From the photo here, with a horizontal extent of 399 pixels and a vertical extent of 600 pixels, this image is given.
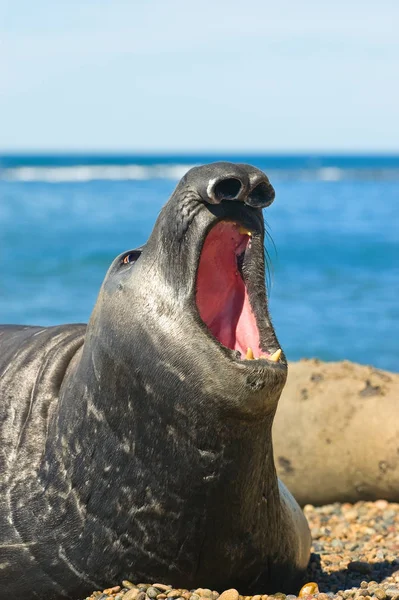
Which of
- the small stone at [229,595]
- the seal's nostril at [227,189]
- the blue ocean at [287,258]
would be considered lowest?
the small stone at [229,595]

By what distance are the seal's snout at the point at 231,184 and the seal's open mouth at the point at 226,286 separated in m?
0.16

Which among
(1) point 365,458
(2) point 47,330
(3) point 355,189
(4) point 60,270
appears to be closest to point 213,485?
(2) point 47,330

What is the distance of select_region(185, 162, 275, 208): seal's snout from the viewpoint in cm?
436

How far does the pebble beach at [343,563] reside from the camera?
467 cm

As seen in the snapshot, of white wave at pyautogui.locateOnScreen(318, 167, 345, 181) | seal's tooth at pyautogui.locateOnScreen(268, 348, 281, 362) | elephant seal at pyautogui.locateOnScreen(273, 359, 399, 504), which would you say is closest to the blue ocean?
seal's tooth at pyautogui.locateOnScreen(268, 348, 281, 362)

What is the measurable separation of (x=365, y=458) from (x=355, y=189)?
60.8m

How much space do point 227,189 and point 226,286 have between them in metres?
0.48

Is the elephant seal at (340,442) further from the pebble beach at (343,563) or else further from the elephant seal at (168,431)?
the elephant seal at (168,431)

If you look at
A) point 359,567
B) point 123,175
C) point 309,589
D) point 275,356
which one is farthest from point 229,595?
point 123,175

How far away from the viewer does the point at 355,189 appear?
67.9 m

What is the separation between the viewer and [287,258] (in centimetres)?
2872

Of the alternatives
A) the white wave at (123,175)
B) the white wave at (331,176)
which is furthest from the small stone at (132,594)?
the white wave at (331,176)

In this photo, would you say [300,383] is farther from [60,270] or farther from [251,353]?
[60,270]

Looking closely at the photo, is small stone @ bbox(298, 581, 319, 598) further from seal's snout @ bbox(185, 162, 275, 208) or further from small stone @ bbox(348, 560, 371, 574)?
seal's snout @ bbox(185, 162, 275, 208)
